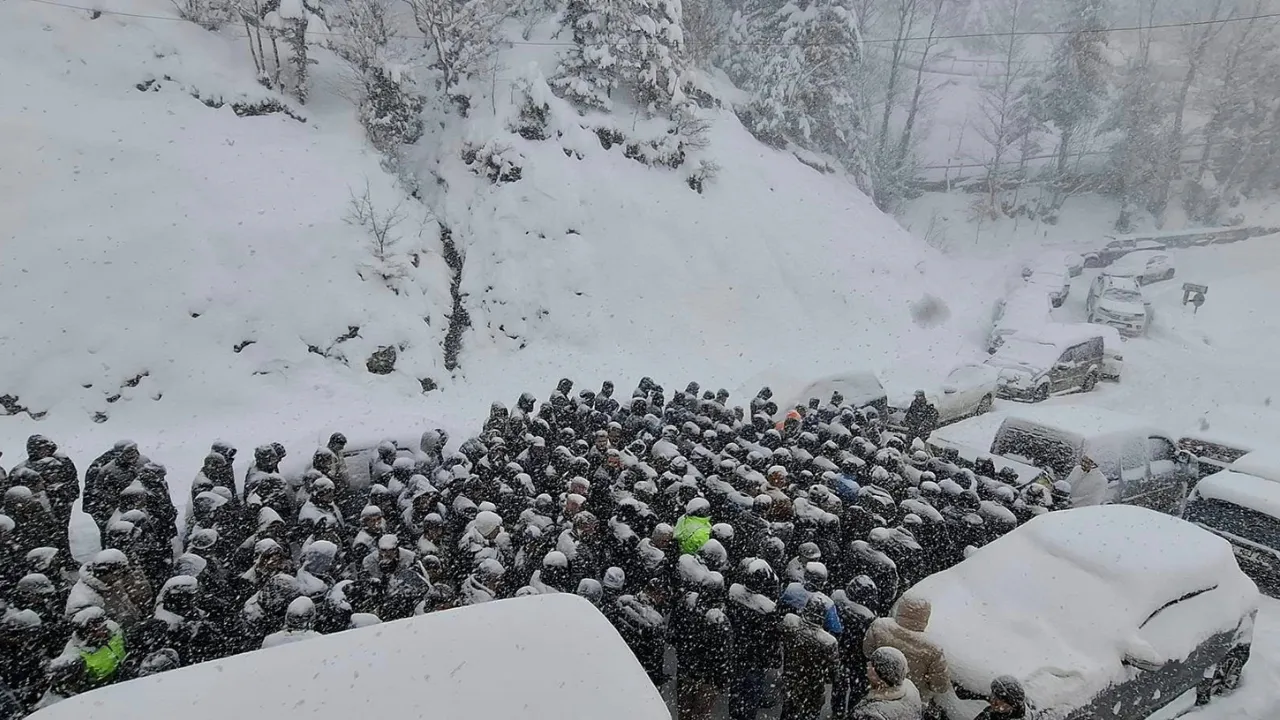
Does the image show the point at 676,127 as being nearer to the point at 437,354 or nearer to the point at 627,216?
the point at 627,216

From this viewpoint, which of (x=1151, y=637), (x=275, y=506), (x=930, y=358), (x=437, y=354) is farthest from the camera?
(x=930, y=358)

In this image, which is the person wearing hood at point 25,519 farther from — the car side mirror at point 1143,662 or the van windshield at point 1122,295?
the van windshield at point 1122,295

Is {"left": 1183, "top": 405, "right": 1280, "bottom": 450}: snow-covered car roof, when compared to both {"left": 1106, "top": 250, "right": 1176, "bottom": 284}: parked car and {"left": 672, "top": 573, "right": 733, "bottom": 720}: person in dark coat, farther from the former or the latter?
{"left": 1106, "top": 250, "right": 1176, "bottom": 284}: parked car

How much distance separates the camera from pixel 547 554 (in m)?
4.98

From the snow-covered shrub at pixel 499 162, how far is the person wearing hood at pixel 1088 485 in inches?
507

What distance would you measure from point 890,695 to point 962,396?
30.8 feet

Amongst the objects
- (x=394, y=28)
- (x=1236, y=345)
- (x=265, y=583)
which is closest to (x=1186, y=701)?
(x=265, y=583)

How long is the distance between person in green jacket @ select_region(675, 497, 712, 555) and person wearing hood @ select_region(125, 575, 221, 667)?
320cm

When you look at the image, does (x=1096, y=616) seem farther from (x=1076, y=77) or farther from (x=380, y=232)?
(x=1076, y=77)

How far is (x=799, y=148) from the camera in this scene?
24.1m

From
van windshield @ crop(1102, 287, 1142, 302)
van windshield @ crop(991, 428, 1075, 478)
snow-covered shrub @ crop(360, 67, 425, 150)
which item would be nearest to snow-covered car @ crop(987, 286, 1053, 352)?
van windshield @ crop(1102, 287, 1142, 302)

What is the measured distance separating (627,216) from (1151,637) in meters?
14.1

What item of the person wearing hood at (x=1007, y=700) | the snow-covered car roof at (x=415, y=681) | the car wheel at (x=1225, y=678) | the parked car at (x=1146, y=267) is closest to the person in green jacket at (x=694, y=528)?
the person wearing hood at (x=1007, y=700)

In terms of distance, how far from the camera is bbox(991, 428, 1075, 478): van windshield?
7.93 m
